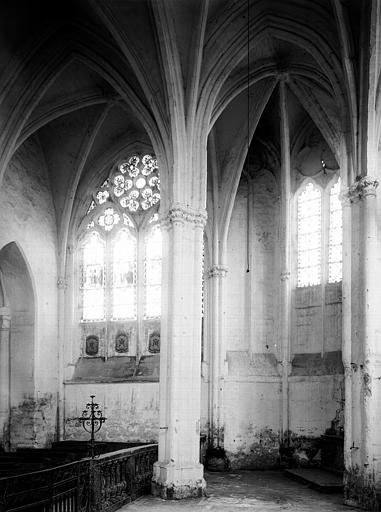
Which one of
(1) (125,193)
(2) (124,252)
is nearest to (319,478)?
(2) (124,252)

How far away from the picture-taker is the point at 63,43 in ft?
63.9

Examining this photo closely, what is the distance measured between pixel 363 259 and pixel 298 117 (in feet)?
28.7

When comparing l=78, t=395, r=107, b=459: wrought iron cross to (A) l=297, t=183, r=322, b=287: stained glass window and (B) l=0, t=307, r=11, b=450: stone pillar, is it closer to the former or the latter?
(B) l=0, t=307, r=11, b=450: stone pillar

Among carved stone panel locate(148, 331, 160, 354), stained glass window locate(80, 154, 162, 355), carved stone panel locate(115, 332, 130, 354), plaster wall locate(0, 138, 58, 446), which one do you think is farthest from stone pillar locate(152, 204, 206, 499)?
carved stone panel locate(115, 332, 130, 354)

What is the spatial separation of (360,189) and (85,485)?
8430 millimetres

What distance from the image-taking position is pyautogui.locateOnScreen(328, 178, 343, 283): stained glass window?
841 inches

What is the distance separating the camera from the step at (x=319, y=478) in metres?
16.5

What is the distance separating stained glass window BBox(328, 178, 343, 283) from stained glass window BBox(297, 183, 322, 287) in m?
0.40

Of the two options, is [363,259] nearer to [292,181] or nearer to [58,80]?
[292,181]

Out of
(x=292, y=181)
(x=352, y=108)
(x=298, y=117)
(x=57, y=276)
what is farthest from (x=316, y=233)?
(x=57, y=276)

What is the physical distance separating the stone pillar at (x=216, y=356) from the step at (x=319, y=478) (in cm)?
265

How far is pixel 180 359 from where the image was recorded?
53.4 feet

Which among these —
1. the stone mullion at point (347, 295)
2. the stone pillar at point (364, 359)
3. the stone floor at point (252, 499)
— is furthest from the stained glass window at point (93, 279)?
the stone pillar at point (364, 359)

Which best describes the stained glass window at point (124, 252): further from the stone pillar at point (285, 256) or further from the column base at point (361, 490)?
the column base at point (361, 490)
